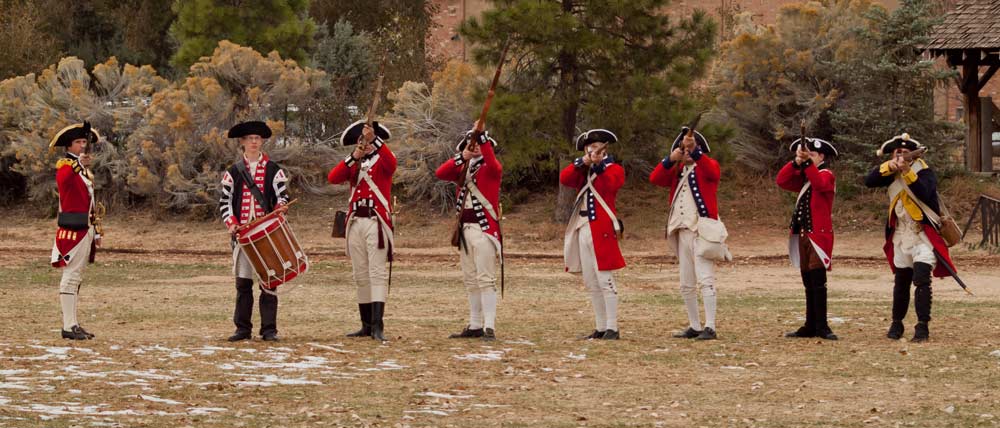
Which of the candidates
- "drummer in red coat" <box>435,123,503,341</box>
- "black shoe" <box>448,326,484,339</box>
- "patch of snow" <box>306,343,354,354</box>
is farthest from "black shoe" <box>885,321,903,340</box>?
"patch of snow" <box>306,343,354,354</box>

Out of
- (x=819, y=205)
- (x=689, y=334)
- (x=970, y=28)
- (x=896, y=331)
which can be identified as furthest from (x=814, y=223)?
(x=970, y=28)

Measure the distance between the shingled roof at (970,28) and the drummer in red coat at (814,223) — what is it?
17676mm

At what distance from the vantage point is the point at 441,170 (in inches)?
532

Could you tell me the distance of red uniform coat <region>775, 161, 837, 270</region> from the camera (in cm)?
1329

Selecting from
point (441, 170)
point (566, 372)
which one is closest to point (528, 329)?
point (441, 170)

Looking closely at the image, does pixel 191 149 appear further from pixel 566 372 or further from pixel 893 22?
pixel 566 372

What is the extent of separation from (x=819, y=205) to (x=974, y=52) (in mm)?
19244

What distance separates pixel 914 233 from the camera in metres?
13.2

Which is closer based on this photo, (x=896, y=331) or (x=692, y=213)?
(x=896, y=331)

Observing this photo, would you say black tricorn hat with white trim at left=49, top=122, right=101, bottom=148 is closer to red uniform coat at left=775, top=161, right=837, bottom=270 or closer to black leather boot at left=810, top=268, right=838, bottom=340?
red uniform coat at left=775, top=161, right=837, bottom=270

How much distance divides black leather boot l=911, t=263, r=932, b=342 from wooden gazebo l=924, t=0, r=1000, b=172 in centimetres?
1797

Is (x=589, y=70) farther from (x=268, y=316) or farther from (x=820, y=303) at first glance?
(x=268, y=316)

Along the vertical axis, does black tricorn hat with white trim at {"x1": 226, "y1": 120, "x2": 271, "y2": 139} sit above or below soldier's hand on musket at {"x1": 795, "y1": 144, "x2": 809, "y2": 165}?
above

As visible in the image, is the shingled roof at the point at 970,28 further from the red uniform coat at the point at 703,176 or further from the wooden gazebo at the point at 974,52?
the red uniform coat at the point at 703,176
